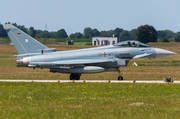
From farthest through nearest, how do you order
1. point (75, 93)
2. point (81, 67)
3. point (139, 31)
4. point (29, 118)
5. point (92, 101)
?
1. point (139, 31)
2. point (81, 67)
3. point (75, 93)
4. point (92, 101)
5. point (29, 118)

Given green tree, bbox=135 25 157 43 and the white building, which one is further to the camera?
green tree, bbox=135 25 157 43

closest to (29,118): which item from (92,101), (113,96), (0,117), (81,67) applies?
(0,117)

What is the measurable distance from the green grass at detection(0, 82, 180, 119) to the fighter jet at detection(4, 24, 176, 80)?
24.0 ft

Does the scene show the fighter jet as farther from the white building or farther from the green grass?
the white building

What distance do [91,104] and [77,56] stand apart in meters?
11.6

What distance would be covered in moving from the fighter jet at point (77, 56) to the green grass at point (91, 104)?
24.0 feet

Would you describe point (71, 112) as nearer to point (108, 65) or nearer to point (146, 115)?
point (146, 115)

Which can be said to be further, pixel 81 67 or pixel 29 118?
pixel 81 67

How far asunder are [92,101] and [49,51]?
12.1m

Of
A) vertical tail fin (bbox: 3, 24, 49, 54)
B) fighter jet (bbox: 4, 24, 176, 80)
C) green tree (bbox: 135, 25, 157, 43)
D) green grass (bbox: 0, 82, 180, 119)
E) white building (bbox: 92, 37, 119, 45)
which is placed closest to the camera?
green grass (bbox: 0, 82, 180, 119)

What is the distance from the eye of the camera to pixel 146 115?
10.7 m

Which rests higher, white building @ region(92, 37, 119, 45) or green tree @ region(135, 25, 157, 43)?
green tree @ region(135, 25, 157, 43)

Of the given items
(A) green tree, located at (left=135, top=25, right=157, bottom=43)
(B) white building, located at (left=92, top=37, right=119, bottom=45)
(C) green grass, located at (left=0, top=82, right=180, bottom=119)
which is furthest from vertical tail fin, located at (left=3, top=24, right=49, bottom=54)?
A: (A) green tree, located at (left=135, top=25, right=157, bottom=43)

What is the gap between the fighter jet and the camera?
2370cm
